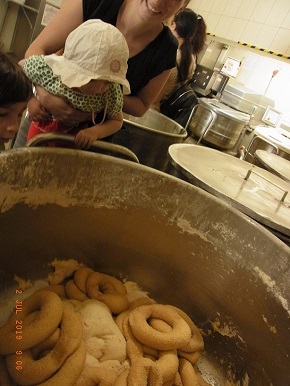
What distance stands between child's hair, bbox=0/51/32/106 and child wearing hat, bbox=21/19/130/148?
0.09 m

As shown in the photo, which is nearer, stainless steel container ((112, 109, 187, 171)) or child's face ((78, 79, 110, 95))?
child's face ((78, 79, 110, 95))

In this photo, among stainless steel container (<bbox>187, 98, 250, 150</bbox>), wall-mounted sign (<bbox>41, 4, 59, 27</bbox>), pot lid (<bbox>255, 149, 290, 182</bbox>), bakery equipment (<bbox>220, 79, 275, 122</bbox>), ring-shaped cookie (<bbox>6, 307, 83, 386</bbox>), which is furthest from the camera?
bakery equipment (<bbox>220, 79, 275, 122</bbox>)

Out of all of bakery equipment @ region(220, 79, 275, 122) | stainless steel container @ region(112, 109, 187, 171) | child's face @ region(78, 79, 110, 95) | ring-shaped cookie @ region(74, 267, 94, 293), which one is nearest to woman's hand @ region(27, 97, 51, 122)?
child's face @ region(78, 79, 110, 95)

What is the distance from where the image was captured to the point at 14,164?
70 cm

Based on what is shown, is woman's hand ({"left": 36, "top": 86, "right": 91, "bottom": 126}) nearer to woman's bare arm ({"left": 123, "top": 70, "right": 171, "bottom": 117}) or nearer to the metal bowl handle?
the metal bowl handle

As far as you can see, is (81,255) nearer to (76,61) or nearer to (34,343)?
(34,343)

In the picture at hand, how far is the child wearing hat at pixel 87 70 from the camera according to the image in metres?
0.83

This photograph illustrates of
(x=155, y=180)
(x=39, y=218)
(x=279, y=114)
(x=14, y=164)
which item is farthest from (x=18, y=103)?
(x=279, y=114)

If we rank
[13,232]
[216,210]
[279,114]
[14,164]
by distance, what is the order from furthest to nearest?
[279,114] < [216,210] < [13,232] < [14,164]

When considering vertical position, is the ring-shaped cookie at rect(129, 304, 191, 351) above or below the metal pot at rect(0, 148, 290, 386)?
below

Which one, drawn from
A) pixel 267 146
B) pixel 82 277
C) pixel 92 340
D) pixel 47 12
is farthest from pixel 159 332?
pixel 47 12

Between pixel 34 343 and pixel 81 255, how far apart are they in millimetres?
344

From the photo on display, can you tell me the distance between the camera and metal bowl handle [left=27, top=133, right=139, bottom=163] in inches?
32.2

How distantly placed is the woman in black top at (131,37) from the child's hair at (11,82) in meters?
0.10
